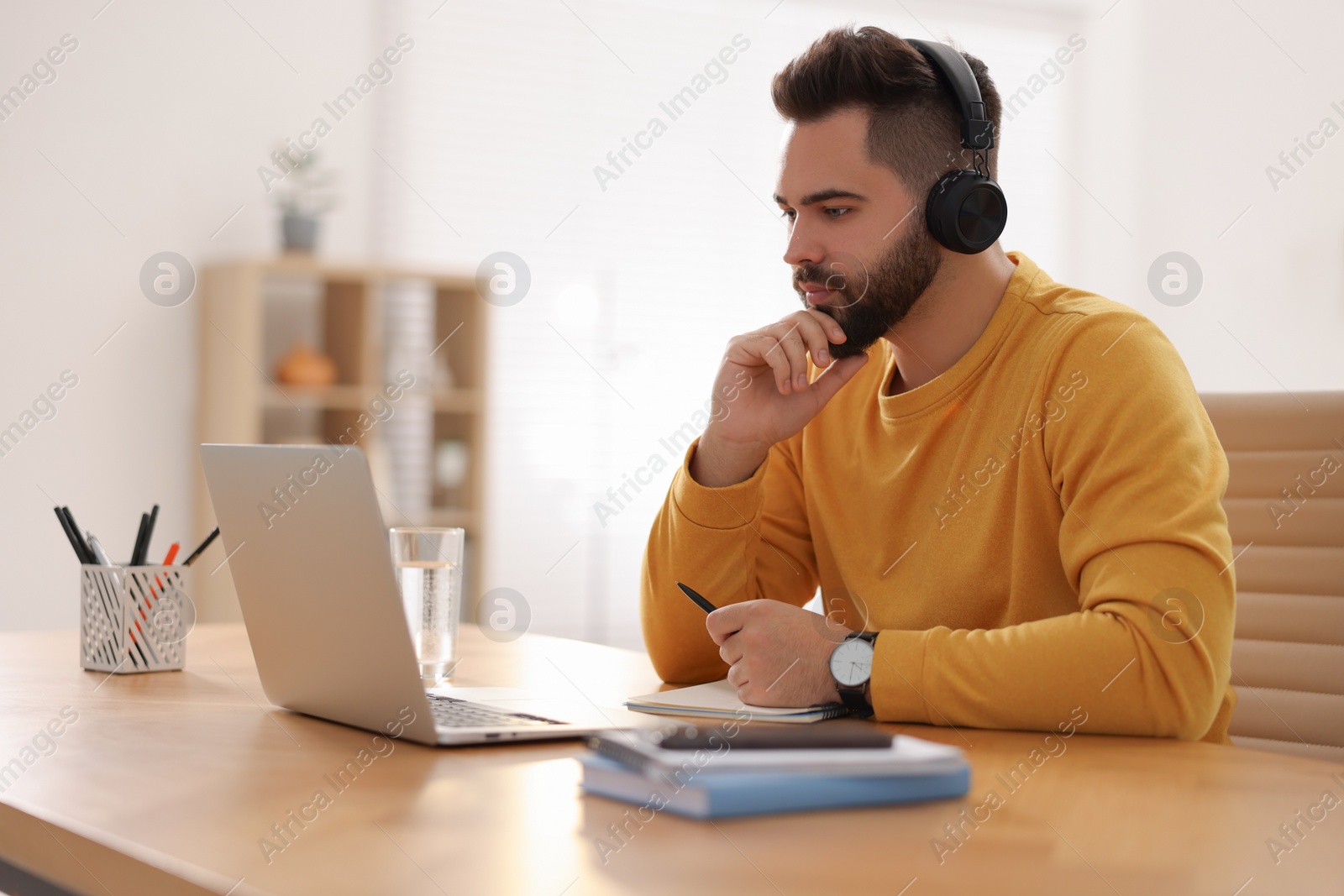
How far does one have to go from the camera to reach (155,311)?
356 cm

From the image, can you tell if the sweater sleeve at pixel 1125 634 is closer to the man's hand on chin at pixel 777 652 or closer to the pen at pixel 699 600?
the man's hand on chin at pixel 777 652

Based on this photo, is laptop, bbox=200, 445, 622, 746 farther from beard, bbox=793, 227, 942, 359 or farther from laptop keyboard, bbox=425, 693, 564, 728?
beard, bbox=793, 227, 942, 359

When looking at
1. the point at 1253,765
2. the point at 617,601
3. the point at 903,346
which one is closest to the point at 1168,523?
the point at 1253,765

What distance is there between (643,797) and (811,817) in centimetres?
10

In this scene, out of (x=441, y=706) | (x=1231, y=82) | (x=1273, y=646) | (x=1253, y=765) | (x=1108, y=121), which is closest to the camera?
(x=1253, y=765)

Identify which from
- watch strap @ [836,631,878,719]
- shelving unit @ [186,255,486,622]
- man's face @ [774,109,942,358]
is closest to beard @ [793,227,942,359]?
man's face @ [774,109,942,358]

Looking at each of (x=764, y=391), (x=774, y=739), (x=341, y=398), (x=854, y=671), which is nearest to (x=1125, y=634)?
(x=854, y=671)

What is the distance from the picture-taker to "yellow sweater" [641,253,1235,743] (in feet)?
3.69

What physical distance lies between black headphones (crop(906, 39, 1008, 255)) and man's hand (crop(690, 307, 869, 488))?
18cm

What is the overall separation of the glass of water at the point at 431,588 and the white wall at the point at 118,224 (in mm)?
2457

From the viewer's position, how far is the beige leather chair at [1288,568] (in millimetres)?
1546

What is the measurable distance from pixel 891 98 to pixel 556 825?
1.09 meters

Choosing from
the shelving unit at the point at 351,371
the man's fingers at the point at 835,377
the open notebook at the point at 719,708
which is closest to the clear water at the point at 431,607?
the open notebook at the point at 719,708

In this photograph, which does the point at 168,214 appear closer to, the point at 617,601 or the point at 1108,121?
the point at 617,601
